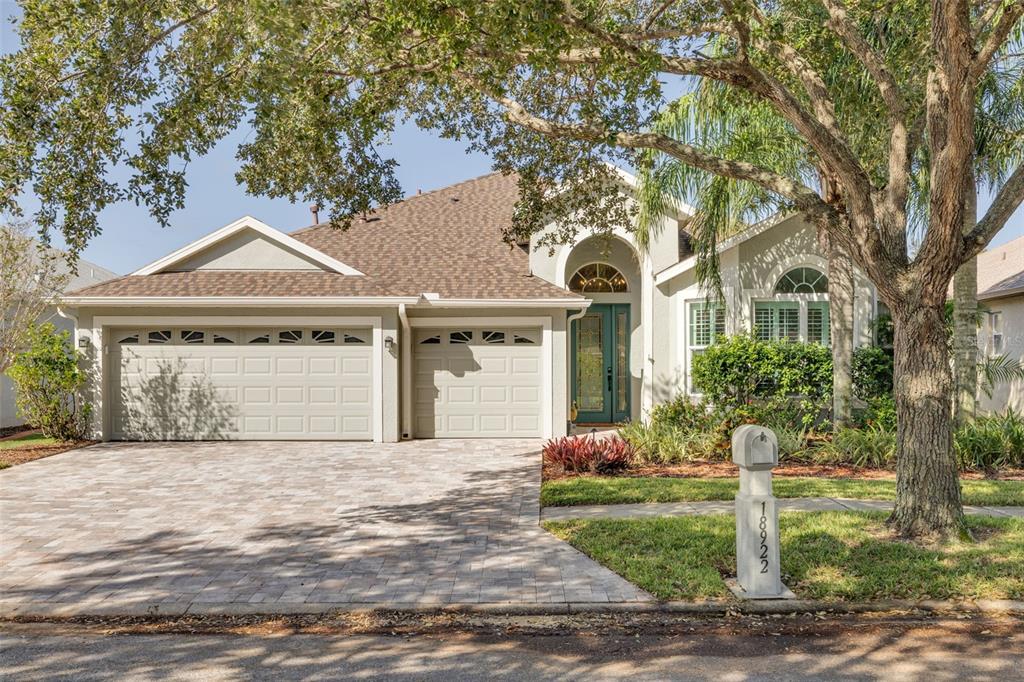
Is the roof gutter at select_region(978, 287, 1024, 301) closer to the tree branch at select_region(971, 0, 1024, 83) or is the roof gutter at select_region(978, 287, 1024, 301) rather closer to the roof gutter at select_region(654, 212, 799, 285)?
the roof gutter at select_region(654, 212, 799, 285)

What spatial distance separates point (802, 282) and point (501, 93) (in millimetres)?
9236

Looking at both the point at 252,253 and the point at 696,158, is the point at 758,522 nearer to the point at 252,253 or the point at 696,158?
the point at 696,158

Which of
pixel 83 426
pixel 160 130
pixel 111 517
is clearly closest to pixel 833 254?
pixel 160 130

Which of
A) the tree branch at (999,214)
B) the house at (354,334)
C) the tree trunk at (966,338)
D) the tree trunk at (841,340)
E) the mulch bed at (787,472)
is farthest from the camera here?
the house at (354,334)

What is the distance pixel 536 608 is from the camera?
530 centimetres

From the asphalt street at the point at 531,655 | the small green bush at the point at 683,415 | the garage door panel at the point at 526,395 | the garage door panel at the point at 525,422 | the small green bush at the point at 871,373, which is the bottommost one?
the asphalt street at the point at 531,655

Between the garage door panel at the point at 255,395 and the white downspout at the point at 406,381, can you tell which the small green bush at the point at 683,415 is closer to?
the white downspout at the point at 406,381

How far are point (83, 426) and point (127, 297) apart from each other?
2.73m

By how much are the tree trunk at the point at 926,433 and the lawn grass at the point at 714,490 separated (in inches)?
85.1

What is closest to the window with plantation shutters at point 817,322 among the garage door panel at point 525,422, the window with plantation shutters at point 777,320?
the window with plantation shutters at point 777,320

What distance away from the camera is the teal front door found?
16328 mm

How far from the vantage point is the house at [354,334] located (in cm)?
1384

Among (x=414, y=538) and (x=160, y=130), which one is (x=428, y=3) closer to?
(x=160, y=130)

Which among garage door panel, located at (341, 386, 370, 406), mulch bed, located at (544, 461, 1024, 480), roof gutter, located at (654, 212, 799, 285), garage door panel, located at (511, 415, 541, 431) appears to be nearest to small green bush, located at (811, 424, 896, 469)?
mulch bed, located at (544, 461, 1024, 480)
